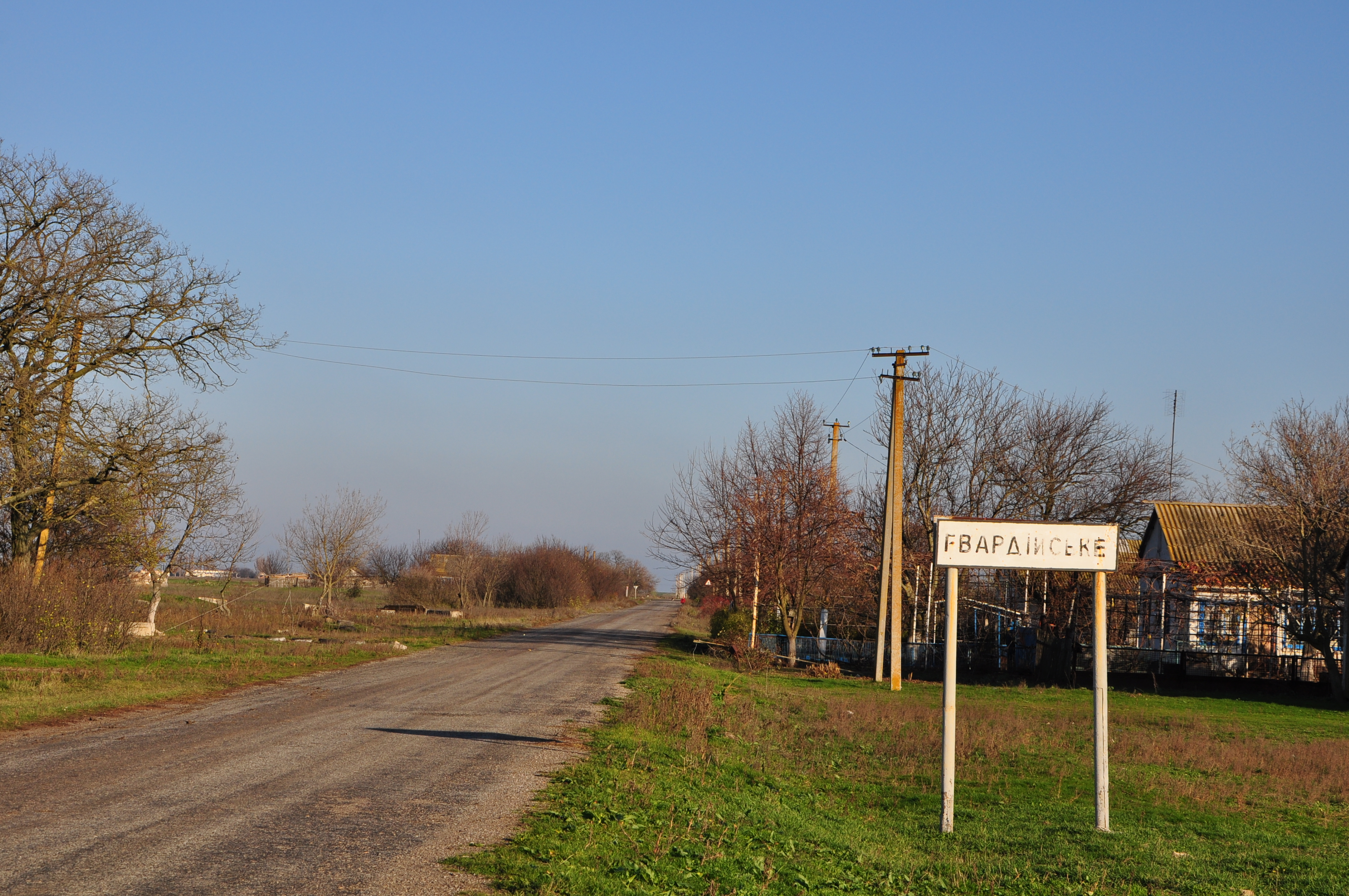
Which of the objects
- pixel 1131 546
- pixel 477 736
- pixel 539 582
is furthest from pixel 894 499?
pixel 539 582

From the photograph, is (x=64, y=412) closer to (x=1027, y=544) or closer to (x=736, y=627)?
(x=736, y=627)

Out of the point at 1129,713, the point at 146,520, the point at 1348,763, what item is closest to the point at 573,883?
the point at 1348,763

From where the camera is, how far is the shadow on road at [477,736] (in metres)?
12.4

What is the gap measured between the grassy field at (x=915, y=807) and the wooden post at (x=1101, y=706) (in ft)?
0.99

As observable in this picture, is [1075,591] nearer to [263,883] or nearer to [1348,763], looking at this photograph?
[1348,763]

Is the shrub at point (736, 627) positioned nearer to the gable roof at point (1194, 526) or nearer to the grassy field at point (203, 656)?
the grassy field at point (203, 656)

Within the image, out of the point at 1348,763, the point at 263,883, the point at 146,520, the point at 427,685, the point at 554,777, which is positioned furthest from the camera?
the point at 146,520

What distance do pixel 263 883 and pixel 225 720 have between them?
849 centimetres

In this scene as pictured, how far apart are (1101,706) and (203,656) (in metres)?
19.5

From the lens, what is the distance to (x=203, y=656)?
72.3 ft

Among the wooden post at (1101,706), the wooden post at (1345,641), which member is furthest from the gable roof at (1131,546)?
the wooden post at (1101,706)

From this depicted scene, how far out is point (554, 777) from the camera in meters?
9.87

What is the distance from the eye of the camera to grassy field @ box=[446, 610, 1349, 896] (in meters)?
7.22

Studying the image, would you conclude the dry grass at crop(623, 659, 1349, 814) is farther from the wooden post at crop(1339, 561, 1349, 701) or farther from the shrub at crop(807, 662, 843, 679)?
the wooden post at crop(1339, 561, 1349, 701)
